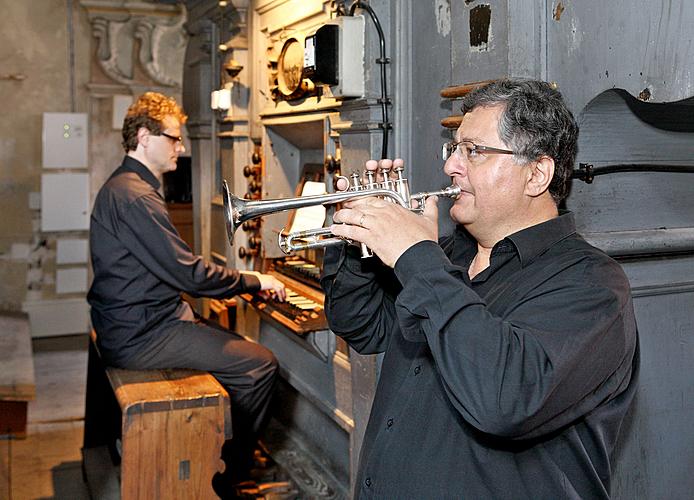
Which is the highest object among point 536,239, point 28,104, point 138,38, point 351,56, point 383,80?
point 138,38

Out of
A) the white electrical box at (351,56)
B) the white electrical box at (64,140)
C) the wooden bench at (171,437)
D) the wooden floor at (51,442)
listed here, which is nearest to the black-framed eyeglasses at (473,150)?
the white electrical box at (351,56)

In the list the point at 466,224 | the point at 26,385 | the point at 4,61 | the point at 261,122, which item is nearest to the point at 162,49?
the point at 4,61

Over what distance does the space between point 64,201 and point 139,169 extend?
13.3 feet

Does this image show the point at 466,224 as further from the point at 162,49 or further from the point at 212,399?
the point at 162,49

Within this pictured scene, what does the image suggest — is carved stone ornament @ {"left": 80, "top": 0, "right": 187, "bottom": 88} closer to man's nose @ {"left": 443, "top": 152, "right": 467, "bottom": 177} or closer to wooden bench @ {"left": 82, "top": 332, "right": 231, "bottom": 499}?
wooden bench @ {"left": 82, "top": 332, "right": 231, "bottom": 499}

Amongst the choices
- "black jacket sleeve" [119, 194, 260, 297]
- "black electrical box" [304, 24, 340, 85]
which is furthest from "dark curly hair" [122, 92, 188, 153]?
"black electrical box" [304, 24, 340, 85]

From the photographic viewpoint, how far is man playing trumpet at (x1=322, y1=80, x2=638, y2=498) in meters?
1.80

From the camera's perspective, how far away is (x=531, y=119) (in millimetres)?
2096

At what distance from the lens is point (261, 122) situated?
206 inches

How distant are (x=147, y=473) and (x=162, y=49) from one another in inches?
217

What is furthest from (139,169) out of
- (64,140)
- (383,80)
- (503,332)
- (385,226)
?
(64,140)

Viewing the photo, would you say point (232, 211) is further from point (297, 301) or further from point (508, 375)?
point (297, 301)

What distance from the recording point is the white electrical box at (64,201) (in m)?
8.18

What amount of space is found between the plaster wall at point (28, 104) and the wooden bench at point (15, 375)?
0.54 m
